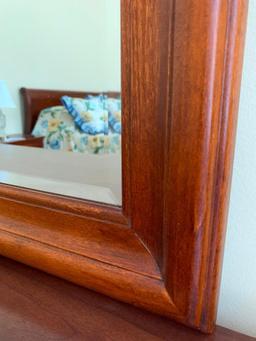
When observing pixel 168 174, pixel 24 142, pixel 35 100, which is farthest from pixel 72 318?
pixel 35 100

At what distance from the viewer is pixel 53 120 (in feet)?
7.13

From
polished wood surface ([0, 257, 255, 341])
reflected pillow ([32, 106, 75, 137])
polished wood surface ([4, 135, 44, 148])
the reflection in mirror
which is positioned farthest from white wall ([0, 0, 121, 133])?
polished wood surface ([0, 257, 255, 341])

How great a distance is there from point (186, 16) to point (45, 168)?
1.27ft

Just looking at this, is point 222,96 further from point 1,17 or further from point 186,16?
point 1,17

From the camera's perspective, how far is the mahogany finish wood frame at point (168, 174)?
0.78ft

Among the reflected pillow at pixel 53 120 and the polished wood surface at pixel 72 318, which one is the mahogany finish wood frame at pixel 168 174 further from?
the reflected pillow at pixel 53 120

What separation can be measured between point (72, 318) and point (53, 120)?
1.98 meters

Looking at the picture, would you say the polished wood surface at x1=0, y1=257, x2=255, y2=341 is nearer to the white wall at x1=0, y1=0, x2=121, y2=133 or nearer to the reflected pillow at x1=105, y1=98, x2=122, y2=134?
the reflected pillow at x1=105, y1=98, x2=122, y2=134

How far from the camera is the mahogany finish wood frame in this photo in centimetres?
24

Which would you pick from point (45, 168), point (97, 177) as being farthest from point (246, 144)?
point (45, 168)

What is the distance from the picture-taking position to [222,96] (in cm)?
24

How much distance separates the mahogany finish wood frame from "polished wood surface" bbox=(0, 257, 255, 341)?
0.02 meters

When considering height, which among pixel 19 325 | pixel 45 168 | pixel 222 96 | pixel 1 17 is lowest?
pixel 19 325

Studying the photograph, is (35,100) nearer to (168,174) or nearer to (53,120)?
(53,120)
